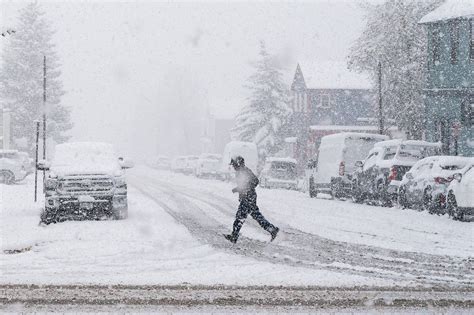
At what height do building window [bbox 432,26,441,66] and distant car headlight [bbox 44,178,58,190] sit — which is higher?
building window [bbox 432,26,441,66]

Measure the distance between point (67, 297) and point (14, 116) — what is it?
55.6 m

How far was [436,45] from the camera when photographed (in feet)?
137

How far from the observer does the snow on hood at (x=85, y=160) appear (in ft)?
62.6

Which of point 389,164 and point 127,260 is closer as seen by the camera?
point 127,260

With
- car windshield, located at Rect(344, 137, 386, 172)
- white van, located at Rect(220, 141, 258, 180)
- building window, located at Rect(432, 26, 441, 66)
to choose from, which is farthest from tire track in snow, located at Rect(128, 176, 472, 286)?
white van, located at Rect(220, 141, 258, 180)

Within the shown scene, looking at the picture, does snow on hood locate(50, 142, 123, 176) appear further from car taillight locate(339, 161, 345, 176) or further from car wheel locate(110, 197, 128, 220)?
car taillight locate(339, 161, 345, 176)

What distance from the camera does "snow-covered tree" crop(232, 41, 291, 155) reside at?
64.5 m

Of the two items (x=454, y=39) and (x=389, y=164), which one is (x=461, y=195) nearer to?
(x=389, y=164)

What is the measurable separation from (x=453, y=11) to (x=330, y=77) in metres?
29.5

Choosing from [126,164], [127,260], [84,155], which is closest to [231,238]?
[127,260]

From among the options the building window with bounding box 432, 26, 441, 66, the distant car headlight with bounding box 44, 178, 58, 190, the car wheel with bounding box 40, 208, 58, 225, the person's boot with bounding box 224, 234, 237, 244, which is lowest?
the person's boot with bounding box 224, 234, 237, 244

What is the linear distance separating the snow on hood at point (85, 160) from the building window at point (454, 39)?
24.3 metres

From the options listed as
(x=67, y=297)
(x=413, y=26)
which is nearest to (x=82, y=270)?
(x=67, y=297)

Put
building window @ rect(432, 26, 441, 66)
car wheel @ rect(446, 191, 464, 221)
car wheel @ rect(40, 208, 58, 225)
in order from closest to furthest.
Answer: car wheel @ rect(40, 208, 58, 225), car wheel @ rect(446, 191, 464, 221), building window @ rect(432, 26, 441, 66)
